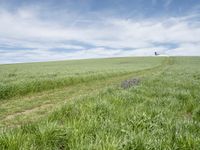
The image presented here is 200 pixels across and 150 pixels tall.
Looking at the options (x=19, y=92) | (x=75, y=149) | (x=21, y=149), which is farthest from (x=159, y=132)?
(x=19, y=92)

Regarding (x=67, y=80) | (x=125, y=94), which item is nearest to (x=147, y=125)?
(x=125, y=94)

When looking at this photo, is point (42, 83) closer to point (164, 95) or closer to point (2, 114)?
point (2, 114)

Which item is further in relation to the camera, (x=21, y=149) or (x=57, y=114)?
(x=57, y=114)

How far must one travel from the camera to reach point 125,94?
9758mm

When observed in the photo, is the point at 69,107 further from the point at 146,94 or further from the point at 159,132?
the point at 146,94

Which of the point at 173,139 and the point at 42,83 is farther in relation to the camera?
the point at 42,83

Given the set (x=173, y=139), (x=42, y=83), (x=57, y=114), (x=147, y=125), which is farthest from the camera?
(x=42, y=83)

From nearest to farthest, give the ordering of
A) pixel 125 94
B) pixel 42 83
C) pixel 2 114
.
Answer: pixel 2 114, pixel 125 94, pixel 42 83

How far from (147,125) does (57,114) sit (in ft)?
9.57

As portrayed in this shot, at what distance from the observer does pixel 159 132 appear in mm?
5227

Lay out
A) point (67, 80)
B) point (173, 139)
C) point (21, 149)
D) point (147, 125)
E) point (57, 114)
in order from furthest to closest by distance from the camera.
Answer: point (67, 80) < point (57, 114) < point (147, 125) < point (173, 139) < point (21, 149)

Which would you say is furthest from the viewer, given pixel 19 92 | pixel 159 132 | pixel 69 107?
pixel 19 92

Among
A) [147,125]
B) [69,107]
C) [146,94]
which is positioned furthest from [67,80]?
[147,125]

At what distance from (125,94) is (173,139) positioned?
16.1 feet
